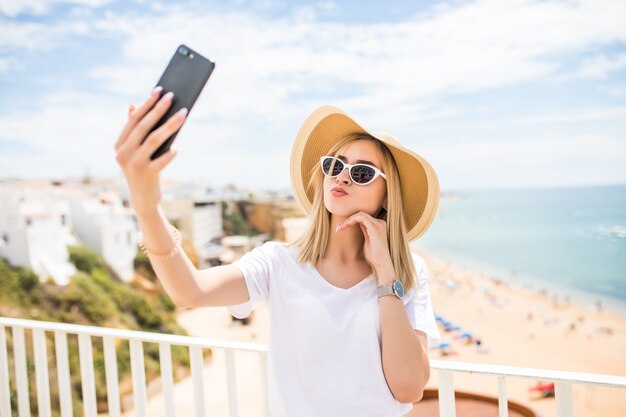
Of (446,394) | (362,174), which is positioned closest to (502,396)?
(446,394)

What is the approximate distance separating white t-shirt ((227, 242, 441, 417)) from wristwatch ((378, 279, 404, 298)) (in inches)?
2.1

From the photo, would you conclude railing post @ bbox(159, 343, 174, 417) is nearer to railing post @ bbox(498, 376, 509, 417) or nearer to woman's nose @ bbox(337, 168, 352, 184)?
woman's nose @ bbox(337, 168, 352, 184)

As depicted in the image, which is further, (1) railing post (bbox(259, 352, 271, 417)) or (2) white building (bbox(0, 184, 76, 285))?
(2) white building (bbox(0, 184, 76, 285))

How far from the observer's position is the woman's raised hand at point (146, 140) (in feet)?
2.35

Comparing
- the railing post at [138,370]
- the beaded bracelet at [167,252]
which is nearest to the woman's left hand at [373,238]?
the beaded bracelet at [167,252]

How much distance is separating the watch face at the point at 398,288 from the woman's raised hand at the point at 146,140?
643 millimetres

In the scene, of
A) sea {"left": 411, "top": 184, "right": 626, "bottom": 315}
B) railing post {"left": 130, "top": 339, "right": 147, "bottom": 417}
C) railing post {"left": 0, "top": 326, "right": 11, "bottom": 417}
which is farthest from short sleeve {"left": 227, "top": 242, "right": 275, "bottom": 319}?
sea {"left": 411, "top": 184, "right": 626, "bottom": 315}

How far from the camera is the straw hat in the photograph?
144 centimetres

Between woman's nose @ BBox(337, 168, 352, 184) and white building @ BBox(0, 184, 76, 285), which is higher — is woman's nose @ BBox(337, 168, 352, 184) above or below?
above

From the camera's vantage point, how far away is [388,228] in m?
1.33

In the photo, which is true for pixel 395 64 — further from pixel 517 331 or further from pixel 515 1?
pixel 517 331

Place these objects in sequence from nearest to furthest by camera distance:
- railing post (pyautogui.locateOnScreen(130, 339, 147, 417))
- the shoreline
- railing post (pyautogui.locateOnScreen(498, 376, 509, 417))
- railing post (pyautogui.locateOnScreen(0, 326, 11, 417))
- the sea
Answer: railing post (pyautogui.locateOnScreen(498, 376, 509, 417)) → railing post (pyautogui.locateOnScreen(130, 339, 147, 417)) → railing post (pyautogui.locateOnScreen(0, 326, 11, 417)) → the shoreline → the sea

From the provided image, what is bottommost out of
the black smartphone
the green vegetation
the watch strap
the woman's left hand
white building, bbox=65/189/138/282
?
the green vegetation

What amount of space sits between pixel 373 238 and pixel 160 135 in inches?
26.8
